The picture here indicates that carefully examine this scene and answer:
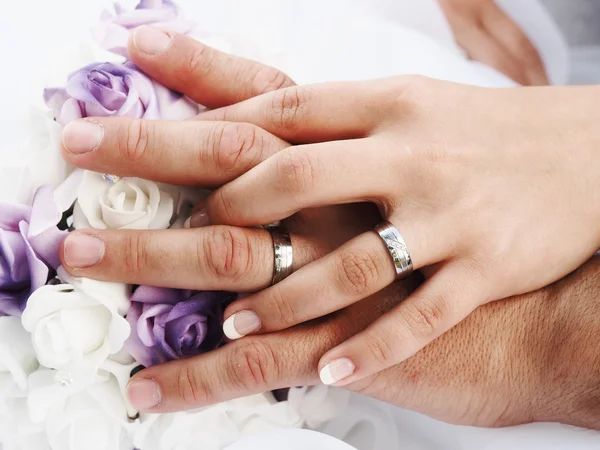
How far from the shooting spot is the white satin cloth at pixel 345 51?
86 cm

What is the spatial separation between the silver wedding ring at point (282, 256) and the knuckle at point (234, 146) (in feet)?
0.34

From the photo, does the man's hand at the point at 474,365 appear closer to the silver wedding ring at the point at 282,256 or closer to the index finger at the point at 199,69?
the silver wedding ring at the point at 282,256

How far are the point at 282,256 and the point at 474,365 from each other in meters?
0.31

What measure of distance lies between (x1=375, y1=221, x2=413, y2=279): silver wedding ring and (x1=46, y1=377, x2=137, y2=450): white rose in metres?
0.39

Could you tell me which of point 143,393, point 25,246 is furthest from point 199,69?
point 143,393

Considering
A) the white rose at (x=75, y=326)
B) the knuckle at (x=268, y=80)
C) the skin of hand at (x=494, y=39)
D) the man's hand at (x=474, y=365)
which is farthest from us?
the skin of hand at (x=494, y=39)

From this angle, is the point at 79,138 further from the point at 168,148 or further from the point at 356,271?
the point at 356,271

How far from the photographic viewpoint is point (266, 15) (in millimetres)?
1220

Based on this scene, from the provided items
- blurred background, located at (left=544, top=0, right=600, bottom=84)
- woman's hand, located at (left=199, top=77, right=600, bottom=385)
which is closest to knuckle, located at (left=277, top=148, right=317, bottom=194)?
woman's hand, located at (left=199, top=77, right=600, bottom=385)

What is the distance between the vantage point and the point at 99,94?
0.77 m

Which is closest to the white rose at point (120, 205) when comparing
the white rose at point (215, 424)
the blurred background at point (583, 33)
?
the white rose at point (215, 424)

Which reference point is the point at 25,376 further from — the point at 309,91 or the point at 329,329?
the point at 309,91

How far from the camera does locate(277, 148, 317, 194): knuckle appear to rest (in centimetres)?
76

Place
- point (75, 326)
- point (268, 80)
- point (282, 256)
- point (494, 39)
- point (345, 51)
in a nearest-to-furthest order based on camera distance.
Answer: point (75, 326) → point (282, 256) → point (268, 80) → point (345, 51) → point (494, 39)
